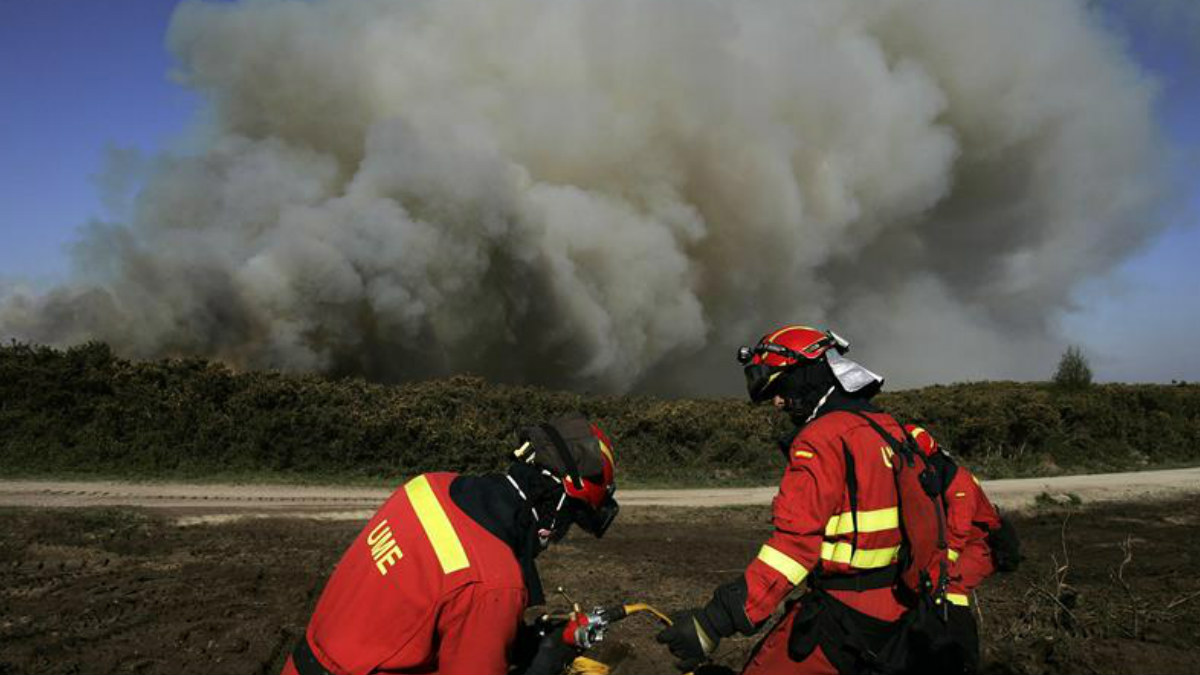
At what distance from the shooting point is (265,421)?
54.9 feet

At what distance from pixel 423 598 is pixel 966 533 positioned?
3.33 meters

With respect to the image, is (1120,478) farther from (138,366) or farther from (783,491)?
(138,366)

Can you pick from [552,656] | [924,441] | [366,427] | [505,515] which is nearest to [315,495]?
[366,427]

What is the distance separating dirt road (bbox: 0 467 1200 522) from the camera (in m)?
12.1

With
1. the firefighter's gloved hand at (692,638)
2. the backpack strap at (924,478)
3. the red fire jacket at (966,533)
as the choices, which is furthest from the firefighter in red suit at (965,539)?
the firefighter's gloved hand at (692,638)

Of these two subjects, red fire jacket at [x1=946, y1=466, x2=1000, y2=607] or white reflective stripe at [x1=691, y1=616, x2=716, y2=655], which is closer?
white reflective stripe at [x1=691, y1=616, x2=716, y2=655]

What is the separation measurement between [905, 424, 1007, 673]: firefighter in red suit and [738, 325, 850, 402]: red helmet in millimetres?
855

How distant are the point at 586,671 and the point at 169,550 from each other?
27.1ft

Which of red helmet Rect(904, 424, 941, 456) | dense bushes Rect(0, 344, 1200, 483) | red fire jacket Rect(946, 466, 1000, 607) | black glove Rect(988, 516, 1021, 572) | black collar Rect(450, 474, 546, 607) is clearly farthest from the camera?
dense bushes Rect(0, 344, 1200, 483)

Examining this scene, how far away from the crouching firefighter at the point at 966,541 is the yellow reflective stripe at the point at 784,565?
1.39m

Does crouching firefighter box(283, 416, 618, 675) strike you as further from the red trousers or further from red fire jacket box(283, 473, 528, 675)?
the red trousers

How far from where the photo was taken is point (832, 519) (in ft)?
10.4

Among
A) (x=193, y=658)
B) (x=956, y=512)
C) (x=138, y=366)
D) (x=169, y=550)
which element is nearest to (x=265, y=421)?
(x=138, y=366)

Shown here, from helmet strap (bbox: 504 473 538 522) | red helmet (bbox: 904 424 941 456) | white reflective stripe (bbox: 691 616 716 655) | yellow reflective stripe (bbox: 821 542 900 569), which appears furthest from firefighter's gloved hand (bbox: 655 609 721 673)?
red helmet (bbox: 904 424 941 456)
